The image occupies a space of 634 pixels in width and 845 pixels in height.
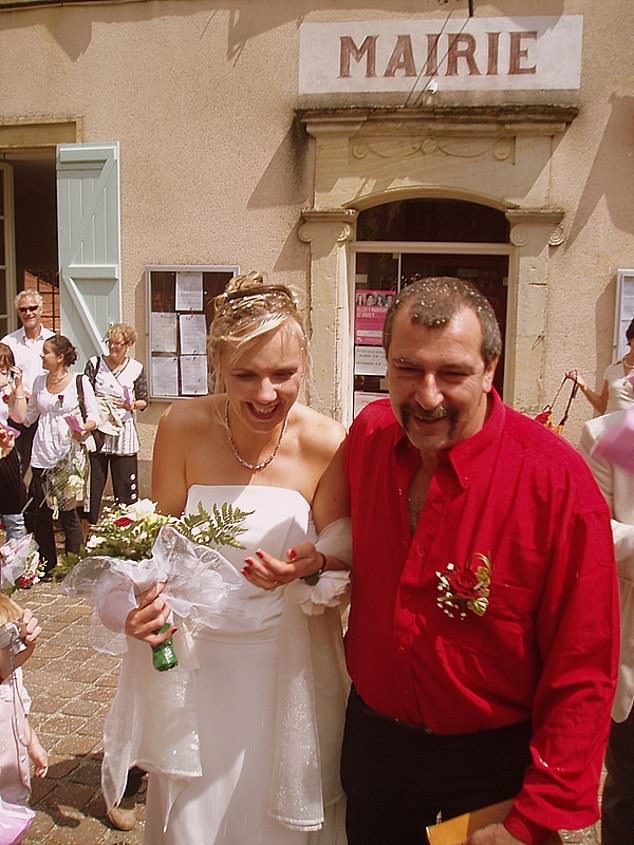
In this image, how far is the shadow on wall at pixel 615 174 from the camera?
23.0 feet

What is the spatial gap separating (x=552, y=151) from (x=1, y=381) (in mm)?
5000

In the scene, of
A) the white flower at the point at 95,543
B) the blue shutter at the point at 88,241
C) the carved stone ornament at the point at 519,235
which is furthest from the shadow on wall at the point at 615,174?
the white flower at the point at 95,543


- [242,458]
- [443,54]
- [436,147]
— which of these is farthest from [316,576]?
[443,54]

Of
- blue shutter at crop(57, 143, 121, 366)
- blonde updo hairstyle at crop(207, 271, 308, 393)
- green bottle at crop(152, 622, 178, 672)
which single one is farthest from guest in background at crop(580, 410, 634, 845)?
blue shutter at crop(57, 143, 121, 366)

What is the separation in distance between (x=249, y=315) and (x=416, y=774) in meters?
→ 1.32

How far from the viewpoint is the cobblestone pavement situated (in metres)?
3.36

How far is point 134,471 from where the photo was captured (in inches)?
286

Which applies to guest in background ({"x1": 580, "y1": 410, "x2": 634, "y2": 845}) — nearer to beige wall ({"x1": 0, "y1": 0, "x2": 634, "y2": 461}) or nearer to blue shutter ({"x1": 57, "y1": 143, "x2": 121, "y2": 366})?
beige wall ({"x1": 0, "y1": 0, "x2": 634, "y2": 461})

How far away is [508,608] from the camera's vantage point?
1.92 metres

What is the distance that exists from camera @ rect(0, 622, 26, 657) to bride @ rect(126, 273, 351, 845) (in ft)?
1.68

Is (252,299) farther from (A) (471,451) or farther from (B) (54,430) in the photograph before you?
(B) (54,430)

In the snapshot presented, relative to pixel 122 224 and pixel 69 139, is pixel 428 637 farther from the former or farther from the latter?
pixel 69 139

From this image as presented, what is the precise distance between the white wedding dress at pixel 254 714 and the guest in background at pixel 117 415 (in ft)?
15.6

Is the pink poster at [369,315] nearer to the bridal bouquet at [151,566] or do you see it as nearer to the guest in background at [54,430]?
the guest in background at [54,430]
